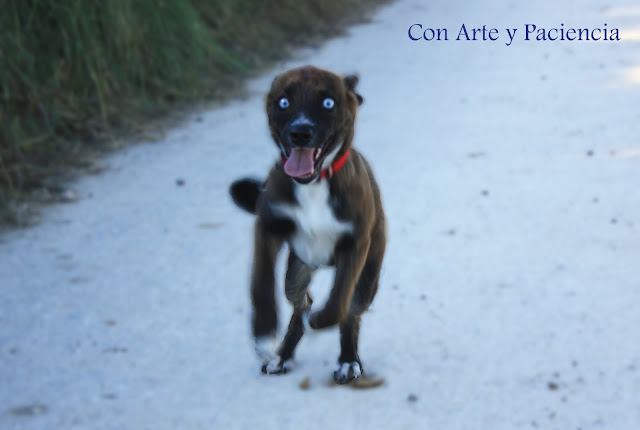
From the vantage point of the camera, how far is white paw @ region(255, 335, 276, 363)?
3.76 ft

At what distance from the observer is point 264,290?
4.03ft

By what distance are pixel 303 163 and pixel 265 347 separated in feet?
0.89

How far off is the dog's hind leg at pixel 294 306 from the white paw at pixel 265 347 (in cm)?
1

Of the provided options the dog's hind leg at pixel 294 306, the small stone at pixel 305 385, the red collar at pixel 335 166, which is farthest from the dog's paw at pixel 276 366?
the small stone at pixel 305 385

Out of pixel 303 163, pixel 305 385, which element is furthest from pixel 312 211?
pixel 305 385

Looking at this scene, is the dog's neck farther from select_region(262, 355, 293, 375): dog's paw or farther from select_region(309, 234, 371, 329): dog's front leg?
select_region(262, 355, 293, 375): dog's paw

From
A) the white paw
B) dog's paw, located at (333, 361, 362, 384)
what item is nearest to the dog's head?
the white paw

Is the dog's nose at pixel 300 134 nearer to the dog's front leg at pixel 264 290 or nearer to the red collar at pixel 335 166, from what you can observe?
the red collar at pixel 335 166

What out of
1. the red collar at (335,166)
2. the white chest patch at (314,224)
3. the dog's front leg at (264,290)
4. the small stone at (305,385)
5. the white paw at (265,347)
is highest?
the red collar at (335,166)

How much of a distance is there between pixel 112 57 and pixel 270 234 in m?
7.15

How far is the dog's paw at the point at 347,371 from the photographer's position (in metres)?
1.29

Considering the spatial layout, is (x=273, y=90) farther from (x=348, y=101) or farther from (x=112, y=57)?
(x=112, y=57)

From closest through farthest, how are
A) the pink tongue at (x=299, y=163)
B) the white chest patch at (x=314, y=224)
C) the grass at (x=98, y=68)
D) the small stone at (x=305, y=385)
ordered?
1. the pink tongue at (x=299, y=163)
2. the white chest patch at (x=314, y=224)
3. the small stone at (x=305, y=385)
4. the grass at (x=98, y=68)

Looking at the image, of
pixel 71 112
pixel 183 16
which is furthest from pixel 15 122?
pixel 183 16
